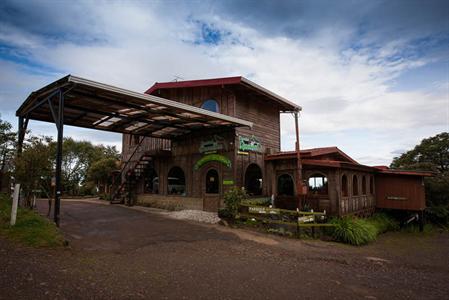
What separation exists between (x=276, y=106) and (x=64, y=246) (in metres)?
14.3

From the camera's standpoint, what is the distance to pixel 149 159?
17.5 meters

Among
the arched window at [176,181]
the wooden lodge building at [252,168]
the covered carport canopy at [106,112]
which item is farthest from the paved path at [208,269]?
the arched window at [176,181]

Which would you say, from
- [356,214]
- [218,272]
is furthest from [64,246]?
[356,214]

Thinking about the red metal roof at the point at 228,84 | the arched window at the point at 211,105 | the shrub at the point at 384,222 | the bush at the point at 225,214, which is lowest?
the shrub at the point at 384,222

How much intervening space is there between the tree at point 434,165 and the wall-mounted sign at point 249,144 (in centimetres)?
1243

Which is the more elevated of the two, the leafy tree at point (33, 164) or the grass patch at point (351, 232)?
the leafy tree at point (33, 164)

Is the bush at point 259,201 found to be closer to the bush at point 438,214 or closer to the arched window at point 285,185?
the arched window at point 285,185

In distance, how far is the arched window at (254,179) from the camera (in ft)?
50.9

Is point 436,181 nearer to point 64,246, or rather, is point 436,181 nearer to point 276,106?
point 276,106

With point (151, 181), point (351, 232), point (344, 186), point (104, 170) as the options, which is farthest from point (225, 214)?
point (104, 170)

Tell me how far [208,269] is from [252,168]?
10.2 metres

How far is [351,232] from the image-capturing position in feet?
32.1

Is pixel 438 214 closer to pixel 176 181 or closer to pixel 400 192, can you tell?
pixel 400 192

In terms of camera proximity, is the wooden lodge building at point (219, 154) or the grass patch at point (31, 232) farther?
the wooden lodge building at point (219, 154)
